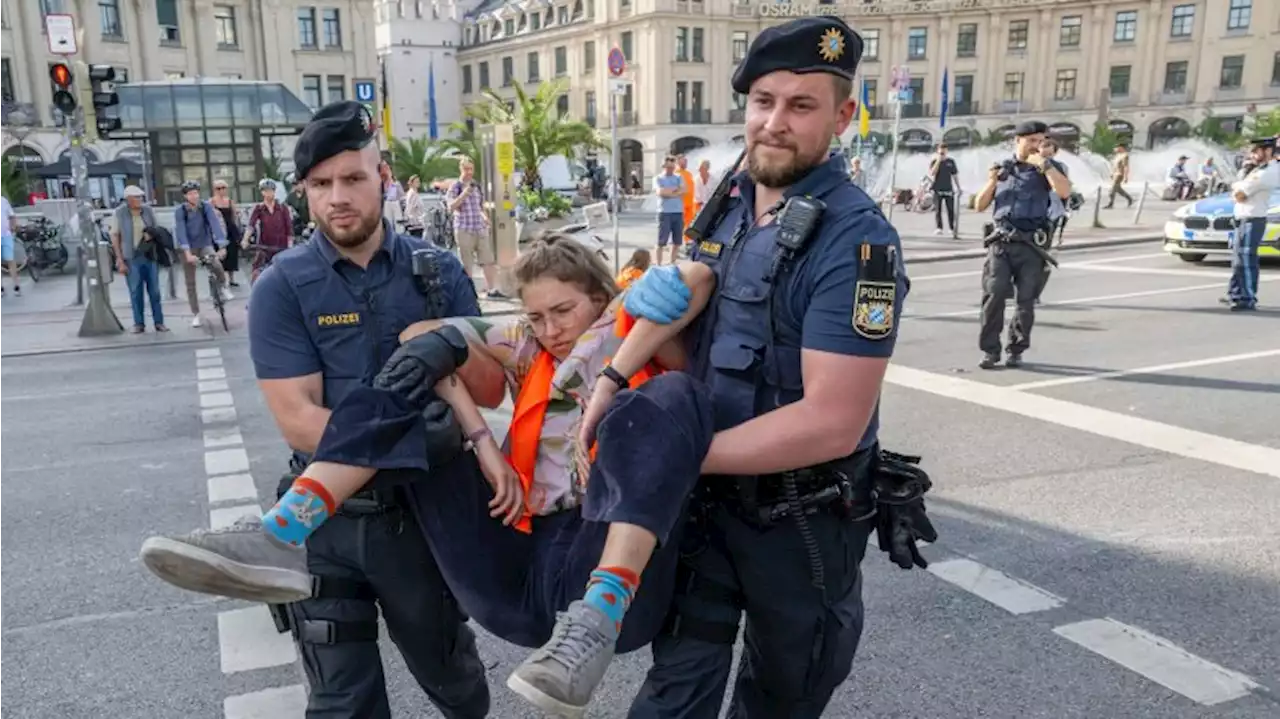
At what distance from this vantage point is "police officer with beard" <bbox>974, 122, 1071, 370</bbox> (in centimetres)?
846

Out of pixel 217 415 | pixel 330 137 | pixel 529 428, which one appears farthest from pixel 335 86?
pixel 529 428

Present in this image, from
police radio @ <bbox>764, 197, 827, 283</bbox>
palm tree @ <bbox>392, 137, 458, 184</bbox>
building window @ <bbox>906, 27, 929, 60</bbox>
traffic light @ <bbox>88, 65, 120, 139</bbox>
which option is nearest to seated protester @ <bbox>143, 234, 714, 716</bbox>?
police radio @ <bbox>764, 197, 827, 283</bbox>

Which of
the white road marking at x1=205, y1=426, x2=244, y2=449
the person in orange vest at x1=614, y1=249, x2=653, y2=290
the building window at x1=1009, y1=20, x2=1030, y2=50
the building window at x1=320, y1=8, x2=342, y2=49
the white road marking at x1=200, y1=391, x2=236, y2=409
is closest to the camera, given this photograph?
the person in orange vest at x1=614, y1=249, x2=653, y2=290

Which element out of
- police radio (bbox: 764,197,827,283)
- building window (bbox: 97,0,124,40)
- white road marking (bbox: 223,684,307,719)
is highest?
building window (bbox: 97,0,124,40)

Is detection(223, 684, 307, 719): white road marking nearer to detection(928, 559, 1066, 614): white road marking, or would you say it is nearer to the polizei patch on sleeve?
the polizei patch on sleeve

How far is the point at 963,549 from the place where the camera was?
15.9ft

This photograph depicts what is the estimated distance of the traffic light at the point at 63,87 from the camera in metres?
11.8

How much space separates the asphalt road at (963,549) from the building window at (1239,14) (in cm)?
6036

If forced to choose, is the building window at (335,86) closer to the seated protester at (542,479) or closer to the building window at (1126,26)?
the building window at (1126,26)

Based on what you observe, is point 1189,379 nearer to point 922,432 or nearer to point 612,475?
point 922,432

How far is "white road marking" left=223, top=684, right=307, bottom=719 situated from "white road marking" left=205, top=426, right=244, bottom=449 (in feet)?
12.5

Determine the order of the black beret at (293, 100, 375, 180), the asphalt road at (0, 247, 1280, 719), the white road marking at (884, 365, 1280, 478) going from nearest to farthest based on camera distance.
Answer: the black beret at (293, 100, 375, 180) < the asphalt road at (0, 247, 1280, 719) < the white road marking at (884, 365, 1280, 478)

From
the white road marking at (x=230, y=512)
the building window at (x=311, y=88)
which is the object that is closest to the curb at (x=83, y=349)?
the white road marking at (x=230, y=512)

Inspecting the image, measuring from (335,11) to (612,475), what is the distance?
52.1 metres
